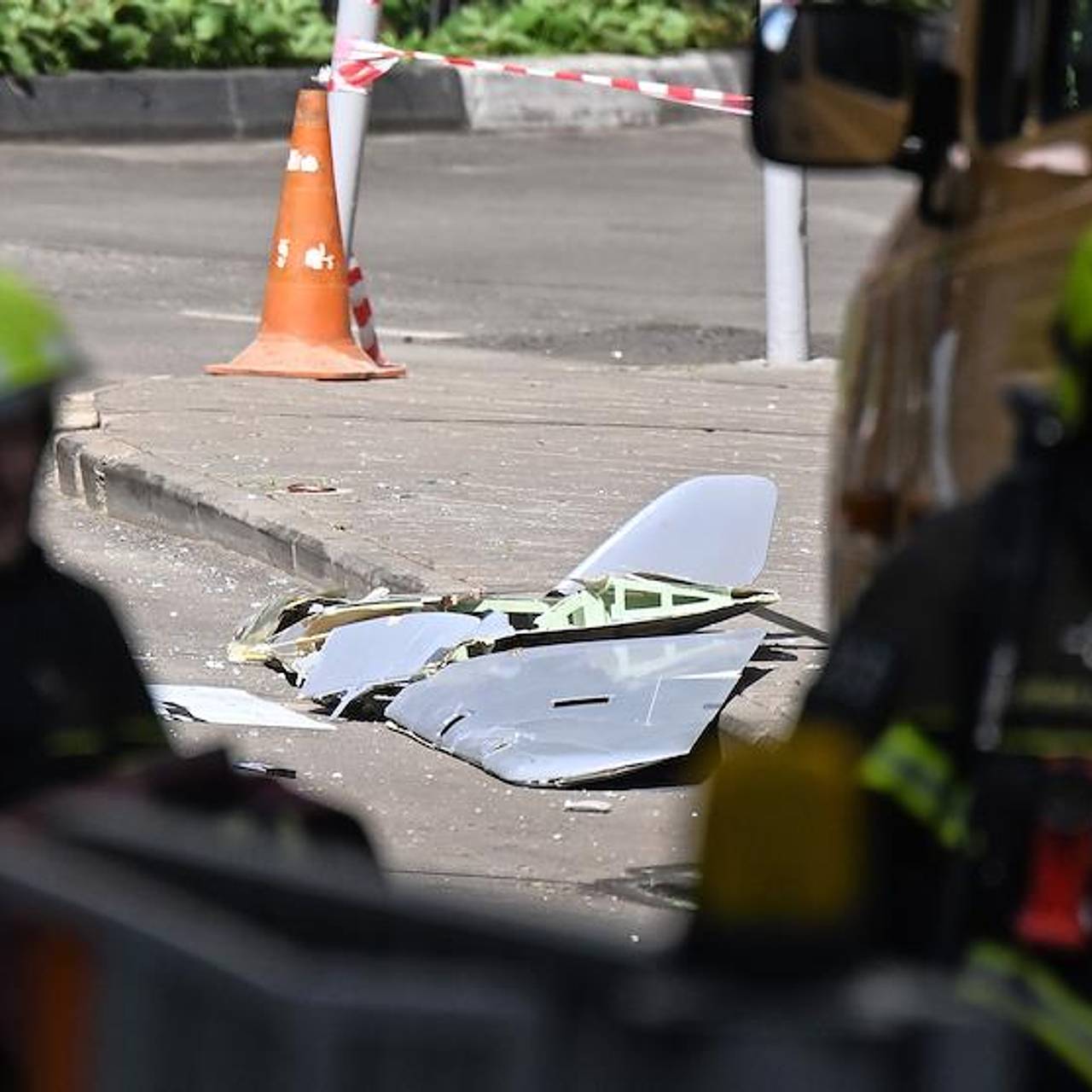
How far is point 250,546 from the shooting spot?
9.45 metres

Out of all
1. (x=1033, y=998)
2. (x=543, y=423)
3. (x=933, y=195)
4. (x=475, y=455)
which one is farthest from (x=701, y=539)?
(x=1033, y=998)

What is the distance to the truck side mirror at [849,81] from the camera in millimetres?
4125

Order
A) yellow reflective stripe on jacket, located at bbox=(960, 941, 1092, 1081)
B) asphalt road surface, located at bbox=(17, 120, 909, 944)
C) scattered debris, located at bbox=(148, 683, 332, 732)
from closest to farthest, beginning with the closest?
yellow reflective stripe on jacket, located at bbox=(960, 941, 1092, 1081)
asphalt road surface, located at bbox=(17, 120, 909, 944)
scattered debris, located at bbox=(148, 683, 332, 732)

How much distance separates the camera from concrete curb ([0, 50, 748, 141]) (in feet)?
69.5

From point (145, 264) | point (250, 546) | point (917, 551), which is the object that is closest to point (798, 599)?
point (250, 546)

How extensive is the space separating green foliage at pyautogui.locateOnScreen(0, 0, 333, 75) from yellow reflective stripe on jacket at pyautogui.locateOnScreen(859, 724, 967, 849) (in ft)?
61.7

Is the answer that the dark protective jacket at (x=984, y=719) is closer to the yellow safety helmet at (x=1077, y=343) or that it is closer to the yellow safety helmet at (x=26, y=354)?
the yellow safety helmet at (x=1077, y=343)

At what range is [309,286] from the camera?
40.3ft

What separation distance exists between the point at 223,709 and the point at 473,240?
10.8 meters

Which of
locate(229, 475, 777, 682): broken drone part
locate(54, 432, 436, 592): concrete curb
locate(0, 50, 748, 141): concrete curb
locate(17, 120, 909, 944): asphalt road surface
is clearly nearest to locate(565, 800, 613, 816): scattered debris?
locate(17, 120, 909, 944): asphalt road surface

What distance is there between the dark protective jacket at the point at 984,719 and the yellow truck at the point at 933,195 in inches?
29.2

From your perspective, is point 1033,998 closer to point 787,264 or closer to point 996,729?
point 996,729

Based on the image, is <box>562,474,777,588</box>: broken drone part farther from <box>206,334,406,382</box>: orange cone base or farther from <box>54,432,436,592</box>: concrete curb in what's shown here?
<box>206,334,406,382</box>: orange cone base

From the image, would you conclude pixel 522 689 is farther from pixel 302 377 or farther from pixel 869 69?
pixel 302 377
